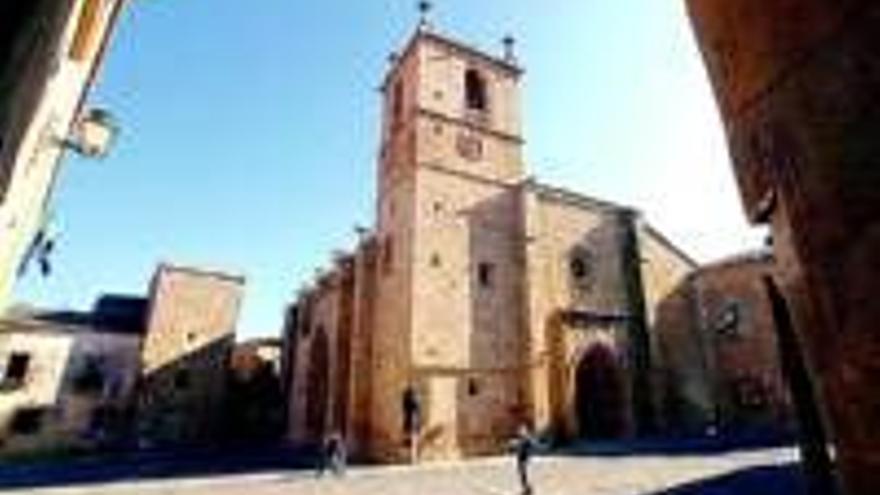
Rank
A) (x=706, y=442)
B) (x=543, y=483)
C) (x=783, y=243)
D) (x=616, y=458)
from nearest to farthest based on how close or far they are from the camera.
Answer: (x=783, y=243) < (x=543, y=483) < (x=616, y=458) < (x=706, y=442)

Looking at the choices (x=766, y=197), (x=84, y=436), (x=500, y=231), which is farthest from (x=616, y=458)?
(x=84, y=436)

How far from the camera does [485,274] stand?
23.0m

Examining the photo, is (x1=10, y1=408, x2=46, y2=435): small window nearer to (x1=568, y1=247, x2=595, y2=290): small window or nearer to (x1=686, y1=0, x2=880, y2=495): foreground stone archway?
(x1=568, y1=247, x2=595, y2=290): small window

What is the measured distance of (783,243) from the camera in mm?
2447

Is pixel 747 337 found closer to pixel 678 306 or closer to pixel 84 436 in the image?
pixel 678 306

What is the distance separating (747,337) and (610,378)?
661cm

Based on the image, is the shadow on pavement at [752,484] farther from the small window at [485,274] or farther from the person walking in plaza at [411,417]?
the small window at [485,274]

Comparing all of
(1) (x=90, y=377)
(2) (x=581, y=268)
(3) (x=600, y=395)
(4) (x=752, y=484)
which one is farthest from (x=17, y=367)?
(4) (x=752, y=484)

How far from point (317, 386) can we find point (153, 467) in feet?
36.2

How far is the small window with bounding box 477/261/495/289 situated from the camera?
74.8ft

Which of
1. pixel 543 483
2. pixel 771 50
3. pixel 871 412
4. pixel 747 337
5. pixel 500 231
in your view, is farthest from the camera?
pixel 747 337

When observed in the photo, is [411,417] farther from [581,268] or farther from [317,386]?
[317,386]

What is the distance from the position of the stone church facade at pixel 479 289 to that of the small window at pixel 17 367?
1434cm

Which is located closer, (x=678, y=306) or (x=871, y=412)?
(x=871, y=412)
